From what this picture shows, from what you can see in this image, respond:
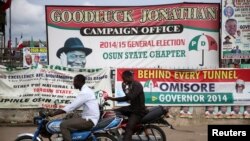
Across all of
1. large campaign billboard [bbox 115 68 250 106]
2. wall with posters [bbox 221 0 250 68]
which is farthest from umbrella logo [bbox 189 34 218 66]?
large campaign billboard [bbox 115 68 250 106]

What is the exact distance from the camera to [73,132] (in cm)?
792

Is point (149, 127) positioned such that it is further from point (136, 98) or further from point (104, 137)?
point (104, 137)

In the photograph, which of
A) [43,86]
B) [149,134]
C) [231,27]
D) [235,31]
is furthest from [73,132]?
[235,31]

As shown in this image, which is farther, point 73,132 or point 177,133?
point 177,133

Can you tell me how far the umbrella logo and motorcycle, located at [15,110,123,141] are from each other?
10523 mm

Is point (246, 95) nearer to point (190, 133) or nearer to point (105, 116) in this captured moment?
point (190, 133)

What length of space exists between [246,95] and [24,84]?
6181 millimetres

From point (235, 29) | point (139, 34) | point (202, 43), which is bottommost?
point (202, 43)

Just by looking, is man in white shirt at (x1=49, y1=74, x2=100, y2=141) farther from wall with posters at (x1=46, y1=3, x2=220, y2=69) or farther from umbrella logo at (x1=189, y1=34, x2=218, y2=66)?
umbrella logo at (x1=189, y1=34, x2=218, y2=66)

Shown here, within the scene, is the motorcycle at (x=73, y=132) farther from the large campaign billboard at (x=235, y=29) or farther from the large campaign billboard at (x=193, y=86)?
the large campaign billboard at (x=235, y=29)

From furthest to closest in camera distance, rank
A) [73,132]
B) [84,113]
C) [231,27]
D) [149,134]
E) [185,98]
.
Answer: [231,27]
[185,98]
[149,134]
[84,113]
[73,132]

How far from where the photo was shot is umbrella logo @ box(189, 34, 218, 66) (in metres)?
18.2

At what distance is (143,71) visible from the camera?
533 inches

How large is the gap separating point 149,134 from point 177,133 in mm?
3083
